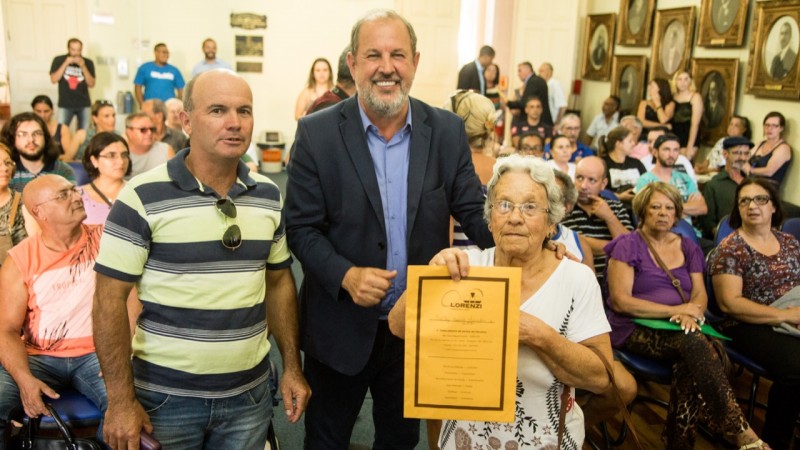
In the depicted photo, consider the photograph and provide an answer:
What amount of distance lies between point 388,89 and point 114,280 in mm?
889

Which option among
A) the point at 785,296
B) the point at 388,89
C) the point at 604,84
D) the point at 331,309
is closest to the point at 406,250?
the point at 331,309

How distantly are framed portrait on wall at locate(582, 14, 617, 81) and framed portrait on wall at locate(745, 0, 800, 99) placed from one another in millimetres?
3250

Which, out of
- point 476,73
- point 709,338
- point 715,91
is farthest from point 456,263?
point 476,73

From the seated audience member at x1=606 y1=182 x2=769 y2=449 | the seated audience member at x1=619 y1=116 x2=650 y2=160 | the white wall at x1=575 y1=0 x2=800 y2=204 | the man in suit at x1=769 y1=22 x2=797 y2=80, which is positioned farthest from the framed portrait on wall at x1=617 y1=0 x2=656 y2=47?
the seated audience member at x1=606 y1=182 x2=769 y2=449

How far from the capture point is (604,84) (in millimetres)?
10625

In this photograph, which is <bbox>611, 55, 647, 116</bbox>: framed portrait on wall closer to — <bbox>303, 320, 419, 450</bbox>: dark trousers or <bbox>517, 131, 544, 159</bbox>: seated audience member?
<bbox>517, 131, 544, 159</bbox>: seated audience member

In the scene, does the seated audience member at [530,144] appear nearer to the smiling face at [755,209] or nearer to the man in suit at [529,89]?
the smiling face at [755,209]

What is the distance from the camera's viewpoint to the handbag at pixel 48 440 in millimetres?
2111

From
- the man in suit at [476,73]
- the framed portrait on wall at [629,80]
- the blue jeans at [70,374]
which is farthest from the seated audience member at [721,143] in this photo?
the blue jeans at [70,374]

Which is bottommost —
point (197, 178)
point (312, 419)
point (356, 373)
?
point (312, 419)

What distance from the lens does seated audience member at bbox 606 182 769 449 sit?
2.90 metres

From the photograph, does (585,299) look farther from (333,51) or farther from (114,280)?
(333,51)

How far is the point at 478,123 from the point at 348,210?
4.14 feet

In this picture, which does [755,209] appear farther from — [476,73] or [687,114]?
[476,73]
